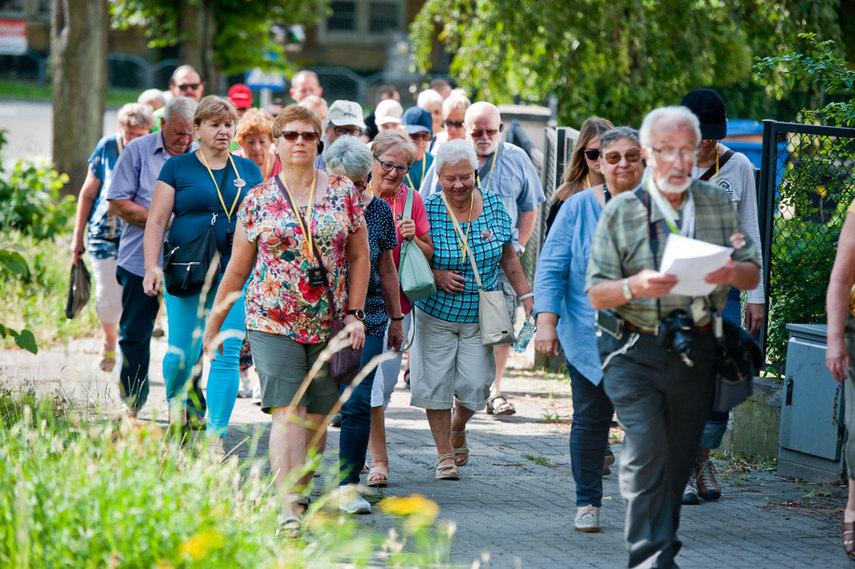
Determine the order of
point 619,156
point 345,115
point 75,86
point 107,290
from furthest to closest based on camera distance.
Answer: point 75,86
point 107,290
point 345,115
point 619,156

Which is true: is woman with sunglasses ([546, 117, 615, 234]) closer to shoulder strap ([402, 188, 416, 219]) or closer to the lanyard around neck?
shoulder strap ([402, 188, 416, 219])

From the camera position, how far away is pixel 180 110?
6.59 metres

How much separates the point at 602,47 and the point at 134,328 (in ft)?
28.9

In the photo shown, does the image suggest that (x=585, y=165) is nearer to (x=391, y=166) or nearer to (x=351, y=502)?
(x=391, y=166)

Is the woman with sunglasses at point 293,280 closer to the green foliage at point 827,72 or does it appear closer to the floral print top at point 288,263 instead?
the floral print top at point 288,263

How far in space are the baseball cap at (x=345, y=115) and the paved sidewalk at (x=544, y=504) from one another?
2154 millimetres

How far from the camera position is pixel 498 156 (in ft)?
24.8

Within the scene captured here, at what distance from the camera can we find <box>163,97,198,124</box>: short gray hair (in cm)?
659

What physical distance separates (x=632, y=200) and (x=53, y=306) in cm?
738

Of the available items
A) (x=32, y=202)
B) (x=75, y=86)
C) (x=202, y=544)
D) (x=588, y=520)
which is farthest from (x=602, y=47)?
(x=202, y=544)

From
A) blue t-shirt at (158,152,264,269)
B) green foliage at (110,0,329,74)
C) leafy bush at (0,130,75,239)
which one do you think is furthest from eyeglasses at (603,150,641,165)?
green foliage at (110,0,329,74)

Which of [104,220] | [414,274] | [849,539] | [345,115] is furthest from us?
[104,220]

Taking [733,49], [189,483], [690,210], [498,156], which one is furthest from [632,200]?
[733,49]

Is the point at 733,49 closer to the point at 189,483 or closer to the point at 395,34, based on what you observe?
the point at 189,483
